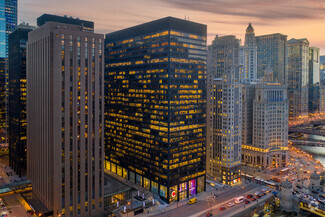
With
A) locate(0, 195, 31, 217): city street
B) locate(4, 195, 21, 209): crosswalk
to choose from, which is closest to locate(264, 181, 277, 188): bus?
locate(0, 195, 31, 217): city street

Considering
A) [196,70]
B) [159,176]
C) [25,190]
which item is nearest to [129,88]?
[196,70]

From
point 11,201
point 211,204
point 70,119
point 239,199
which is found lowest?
point 211,204

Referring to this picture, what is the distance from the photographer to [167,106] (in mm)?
155125

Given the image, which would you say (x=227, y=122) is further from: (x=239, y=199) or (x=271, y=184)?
(x=271, y=184)

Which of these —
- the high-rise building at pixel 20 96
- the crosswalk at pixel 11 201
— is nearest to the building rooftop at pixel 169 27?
the high-rise building at pixel 20 96

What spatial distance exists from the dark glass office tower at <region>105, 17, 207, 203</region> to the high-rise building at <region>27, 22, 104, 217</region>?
3383 centimetres

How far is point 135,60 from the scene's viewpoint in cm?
18125

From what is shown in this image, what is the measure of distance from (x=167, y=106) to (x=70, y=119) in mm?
49346

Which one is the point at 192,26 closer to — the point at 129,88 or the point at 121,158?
the point at 129,88

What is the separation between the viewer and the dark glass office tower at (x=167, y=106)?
156 m

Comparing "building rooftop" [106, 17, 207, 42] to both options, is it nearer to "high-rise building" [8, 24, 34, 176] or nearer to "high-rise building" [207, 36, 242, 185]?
"high-rise building" [207, 36, 242, 185]

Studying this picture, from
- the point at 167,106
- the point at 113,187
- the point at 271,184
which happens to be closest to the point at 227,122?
the point at 271,184

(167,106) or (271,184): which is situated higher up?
(167,106)

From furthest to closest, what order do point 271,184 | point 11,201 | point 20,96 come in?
1. point 271,184
2. point 20,96
3. point 11,201
